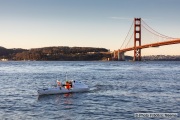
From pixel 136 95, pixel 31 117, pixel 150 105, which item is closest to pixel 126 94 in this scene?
pixel 136 95

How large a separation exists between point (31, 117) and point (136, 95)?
1167 centimetres

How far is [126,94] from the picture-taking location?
30.8 metres

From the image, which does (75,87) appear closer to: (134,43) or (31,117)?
(31,117)

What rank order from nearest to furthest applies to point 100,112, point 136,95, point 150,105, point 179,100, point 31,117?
point 31,117, point 100,112, point 150,105, point 179,100, point 136,95

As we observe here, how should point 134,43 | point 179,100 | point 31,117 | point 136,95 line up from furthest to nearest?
point 134,43
point 136,95
point 179,100
point 31,117

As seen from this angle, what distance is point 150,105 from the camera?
2462 cm

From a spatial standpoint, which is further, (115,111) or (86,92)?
(86,92)

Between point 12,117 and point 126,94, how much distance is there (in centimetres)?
1241

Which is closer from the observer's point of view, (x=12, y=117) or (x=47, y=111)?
(x=12, y=117)

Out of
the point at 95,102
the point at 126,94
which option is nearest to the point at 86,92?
the point at 126,94

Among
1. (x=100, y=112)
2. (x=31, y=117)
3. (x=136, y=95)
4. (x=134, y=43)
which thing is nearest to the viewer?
(x=31, y=117)

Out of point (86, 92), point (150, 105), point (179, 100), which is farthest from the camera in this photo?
point (86, 92)

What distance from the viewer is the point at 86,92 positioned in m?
32.4

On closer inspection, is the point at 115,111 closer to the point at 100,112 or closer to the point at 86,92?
the point at 100,112
